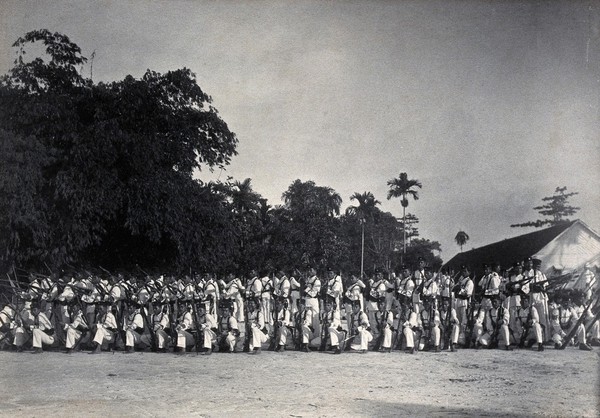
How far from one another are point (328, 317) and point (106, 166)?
11.5m

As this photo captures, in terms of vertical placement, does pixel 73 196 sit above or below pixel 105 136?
below

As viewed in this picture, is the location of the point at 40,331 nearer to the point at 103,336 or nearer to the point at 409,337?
the point at 103,336

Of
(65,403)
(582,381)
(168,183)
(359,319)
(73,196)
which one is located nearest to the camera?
(65,403)

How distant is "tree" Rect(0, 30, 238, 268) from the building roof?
35.6 ft

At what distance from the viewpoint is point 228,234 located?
24141mm

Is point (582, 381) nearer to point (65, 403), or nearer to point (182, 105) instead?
point (65, 403)

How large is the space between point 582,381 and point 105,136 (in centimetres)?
1662

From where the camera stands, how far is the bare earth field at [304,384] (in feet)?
26.8

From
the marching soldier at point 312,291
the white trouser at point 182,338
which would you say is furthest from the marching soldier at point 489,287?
the white trouser at point 182,338

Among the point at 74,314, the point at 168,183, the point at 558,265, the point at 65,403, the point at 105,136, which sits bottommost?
the point at 65,403

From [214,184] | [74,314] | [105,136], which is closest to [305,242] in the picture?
[214,184]

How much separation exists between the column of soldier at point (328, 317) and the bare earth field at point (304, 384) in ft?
1.72

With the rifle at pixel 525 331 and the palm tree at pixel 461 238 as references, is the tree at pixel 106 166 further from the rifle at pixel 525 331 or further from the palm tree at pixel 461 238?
the palm tree at pixel 461 238

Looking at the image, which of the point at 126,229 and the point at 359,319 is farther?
the point at 126,229
